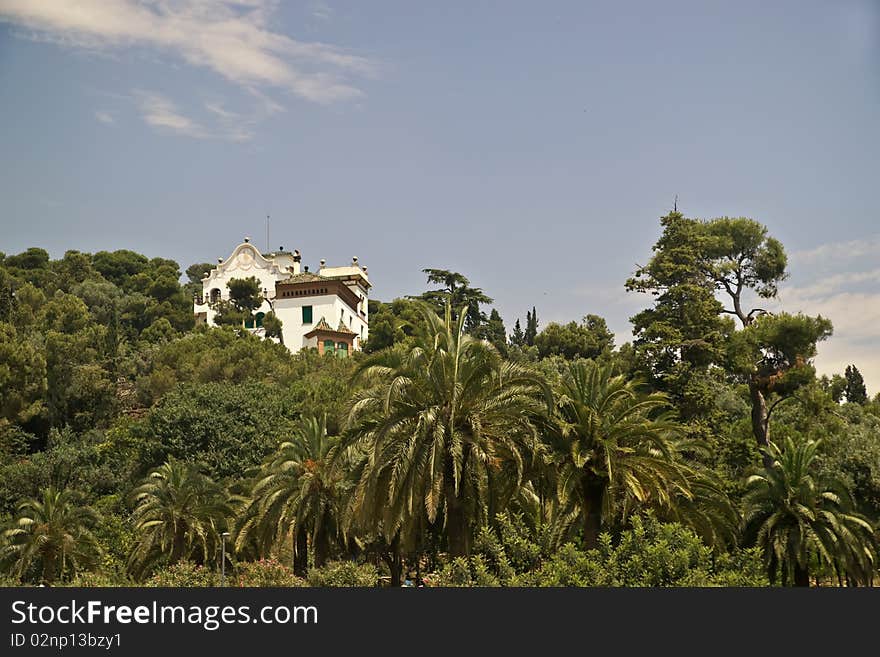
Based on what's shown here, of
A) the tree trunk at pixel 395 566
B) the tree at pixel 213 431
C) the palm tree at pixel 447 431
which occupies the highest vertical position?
the tree at pixel 213 431

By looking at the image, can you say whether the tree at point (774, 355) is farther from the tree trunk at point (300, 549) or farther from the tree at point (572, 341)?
the tree at point (572, 341)

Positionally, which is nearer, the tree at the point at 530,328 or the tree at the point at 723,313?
the tree at the point at 723,313

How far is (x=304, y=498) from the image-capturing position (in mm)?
28734

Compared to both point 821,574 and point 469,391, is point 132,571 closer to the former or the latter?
point 469,391

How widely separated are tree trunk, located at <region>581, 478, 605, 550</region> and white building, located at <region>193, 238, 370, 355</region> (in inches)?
2192

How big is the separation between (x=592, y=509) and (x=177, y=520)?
50.9 feet

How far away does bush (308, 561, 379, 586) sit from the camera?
22438mm

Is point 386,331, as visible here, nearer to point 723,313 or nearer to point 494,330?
point 494,330

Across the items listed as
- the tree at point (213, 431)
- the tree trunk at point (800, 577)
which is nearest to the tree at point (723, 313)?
the tree trunk at point (800, 577)

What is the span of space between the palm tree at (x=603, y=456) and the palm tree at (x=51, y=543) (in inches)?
742

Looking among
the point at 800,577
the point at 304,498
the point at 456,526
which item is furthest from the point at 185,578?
the point at 800,577

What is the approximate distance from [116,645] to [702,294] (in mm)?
36754

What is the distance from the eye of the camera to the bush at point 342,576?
2244 cm

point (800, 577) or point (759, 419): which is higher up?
point (759, 419)
